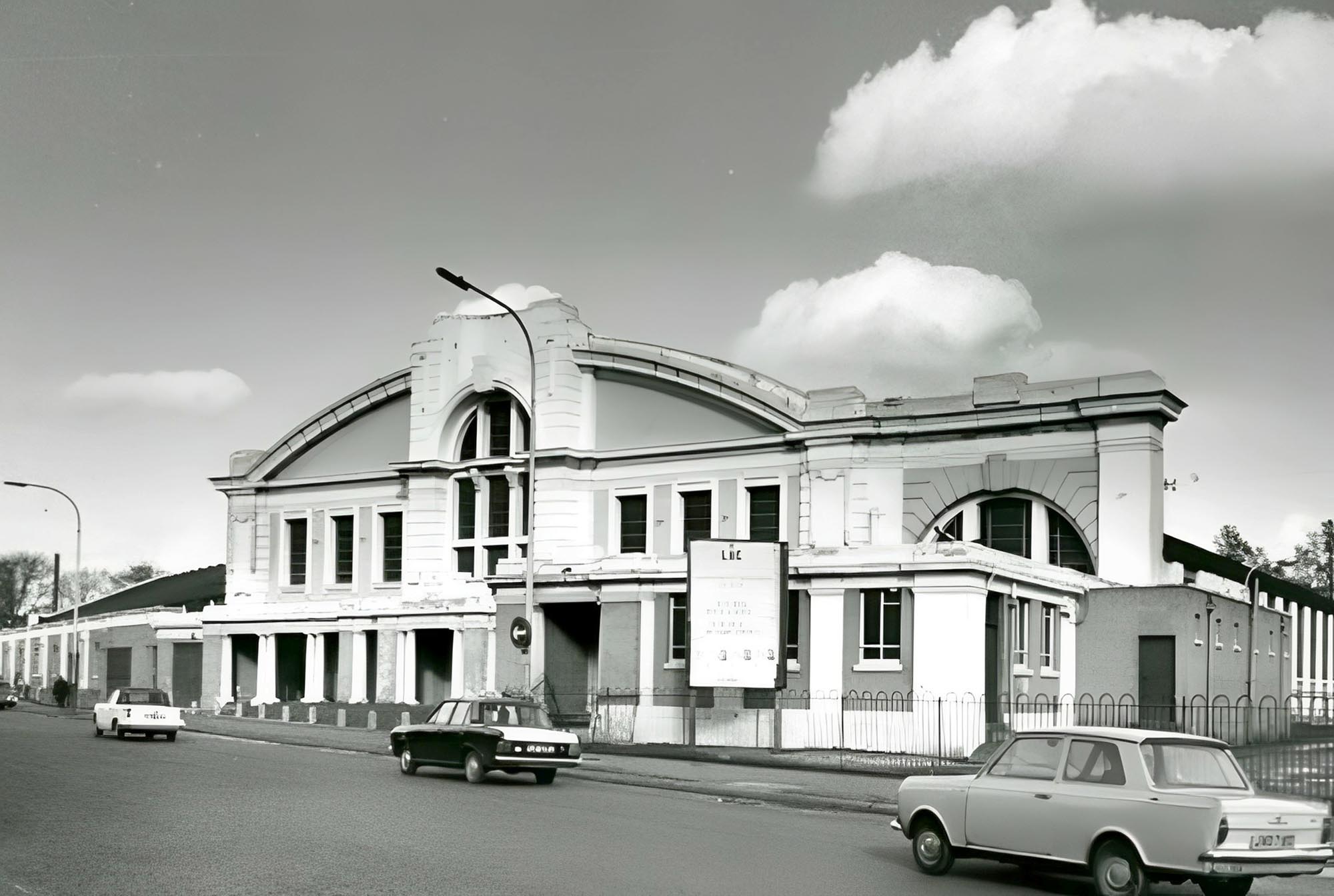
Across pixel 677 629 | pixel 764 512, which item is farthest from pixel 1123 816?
pixel 764 512

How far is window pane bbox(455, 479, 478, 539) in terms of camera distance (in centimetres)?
5559

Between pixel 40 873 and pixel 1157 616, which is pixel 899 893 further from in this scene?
pixel 1157 616

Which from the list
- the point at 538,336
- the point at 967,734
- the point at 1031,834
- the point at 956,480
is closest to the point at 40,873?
the point at 1031,834

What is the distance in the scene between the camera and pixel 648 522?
52.1 m

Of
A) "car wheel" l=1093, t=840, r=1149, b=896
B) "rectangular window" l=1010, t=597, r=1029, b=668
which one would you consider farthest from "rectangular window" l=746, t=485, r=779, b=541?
"car wheel" l=1093, t=840, r=1149, b=896

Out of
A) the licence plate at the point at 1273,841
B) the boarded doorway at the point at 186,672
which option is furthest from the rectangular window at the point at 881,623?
the boarded doorway at the point at 186,672

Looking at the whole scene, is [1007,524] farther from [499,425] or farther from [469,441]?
[469,441]

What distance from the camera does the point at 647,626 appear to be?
1500 inches

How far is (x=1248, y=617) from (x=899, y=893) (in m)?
39.1

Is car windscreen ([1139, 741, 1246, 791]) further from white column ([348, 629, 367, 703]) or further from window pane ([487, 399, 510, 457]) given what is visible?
window pane ([487, 399, 510, 457])

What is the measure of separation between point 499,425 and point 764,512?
11.7 m

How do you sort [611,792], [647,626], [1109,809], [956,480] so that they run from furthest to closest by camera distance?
[956,480], [647,626], [611,792], [1109,809]

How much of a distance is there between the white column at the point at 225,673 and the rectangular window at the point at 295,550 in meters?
3.82

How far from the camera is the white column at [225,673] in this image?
57156mm
